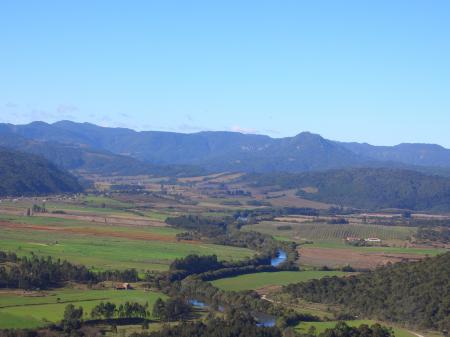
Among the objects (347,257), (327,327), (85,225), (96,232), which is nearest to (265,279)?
(347,257)

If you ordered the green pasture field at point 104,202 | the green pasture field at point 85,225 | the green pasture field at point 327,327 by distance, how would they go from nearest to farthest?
the green pasture field at point 327,327
the green pasture field at point 85,225
the green pasture field at point 104,202

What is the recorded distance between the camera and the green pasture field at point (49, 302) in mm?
54906

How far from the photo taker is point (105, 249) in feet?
313

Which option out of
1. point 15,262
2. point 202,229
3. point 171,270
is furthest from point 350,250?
point 15,262

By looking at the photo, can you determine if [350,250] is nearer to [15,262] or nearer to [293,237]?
[293,237]

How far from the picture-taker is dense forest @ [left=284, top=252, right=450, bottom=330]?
62219mm

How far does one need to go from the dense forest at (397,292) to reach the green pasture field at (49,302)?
615 inches

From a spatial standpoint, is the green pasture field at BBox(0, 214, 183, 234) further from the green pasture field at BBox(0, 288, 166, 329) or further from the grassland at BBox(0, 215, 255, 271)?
the green pasture field at BBox(0, 288, 166, 329)

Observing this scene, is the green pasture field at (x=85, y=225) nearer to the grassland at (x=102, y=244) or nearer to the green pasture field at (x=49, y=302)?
the grassland at (x=102, y=244)

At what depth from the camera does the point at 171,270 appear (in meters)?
81.1

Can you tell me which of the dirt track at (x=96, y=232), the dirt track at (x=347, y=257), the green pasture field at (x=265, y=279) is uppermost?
the dirt track at (x=96, y=232)

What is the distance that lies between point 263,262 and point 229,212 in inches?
2651

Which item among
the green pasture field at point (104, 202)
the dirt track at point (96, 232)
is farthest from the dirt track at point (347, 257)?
the green pasture field at point (104, 202)

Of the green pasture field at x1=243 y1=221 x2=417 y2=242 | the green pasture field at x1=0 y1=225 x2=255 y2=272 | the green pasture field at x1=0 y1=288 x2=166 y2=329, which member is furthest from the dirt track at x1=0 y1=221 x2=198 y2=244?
the green pasture field at x1=0 y1=288 x2=166 y2=329
